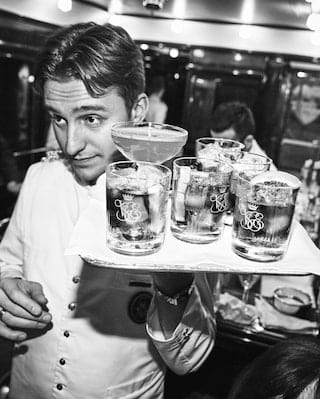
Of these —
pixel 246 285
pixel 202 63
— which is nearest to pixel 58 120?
pixel 246 285

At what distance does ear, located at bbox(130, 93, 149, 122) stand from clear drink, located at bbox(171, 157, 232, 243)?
486mm

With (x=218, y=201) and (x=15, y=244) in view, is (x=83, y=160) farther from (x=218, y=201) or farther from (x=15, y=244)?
(x=15, y=244)

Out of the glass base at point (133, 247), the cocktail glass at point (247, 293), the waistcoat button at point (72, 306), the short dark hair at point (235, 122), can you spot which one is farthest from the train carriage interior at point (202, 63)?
the glass base at point (133, 247)

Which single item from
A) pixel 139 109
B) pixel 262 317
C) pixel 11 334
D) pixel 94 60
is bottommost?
pixel 262 317

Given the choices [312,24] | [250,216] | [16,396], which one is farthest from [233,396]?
[312,24]

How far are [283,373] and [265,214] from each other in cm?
52

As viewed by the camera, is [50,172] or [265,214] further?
Result: [50,172]

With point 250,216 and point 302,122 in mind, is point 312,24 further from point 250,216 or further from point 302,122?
point 250,216

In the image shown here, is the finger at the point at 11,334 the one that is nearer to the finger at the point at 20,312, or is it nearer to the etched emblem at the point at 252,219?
the finger at the point at 20,312

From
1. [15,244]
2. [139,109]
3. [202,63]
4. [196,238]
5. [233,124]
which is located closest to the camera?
[196,238]

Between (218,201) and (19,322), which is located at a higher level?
(218,201)

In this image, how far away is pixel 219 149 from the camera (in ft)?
3.96

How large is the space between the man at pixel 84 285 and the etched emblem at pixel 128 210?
294mm

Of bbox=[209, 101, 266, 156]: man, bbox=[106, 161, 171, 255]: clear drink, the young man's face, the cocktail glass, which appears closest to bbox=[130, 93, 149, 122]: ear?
the young man's face
